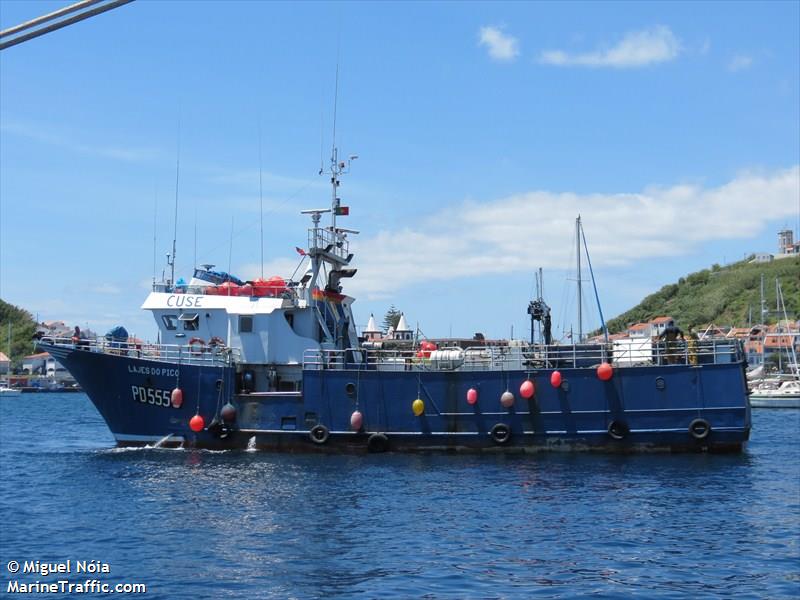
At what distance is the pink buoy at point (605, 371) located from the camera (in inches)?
1067

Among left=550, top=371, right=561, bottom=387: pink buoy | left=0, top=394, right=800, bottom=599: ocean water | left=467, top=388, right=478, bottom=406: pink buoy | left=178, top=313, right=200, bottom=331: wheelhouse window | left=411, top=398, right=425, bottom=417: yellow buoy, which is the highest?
left=178, top=313, right=200, bottom=331: wheelhouse window

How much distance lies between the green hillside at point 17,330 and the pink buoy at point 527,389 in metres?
126

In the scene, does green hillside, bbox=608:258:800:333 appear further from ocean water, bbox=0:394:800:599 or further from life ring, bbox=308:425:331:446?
ocean water, bbox=0:394:800:599

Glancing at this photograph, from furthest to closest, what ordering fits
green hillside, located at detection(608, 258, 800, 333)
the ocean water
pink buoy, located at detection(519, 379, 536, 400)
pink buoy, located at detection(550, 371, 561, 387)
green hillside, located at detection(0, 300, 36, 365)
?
green hillside, located at detection(0, 300, 36, 365) → green hillside, located at detection(608, 258, 800, 333) → pink buoy, located at detection(519, 379, 536, 400) → pink buoy, located at detection(550, 371, 561, 387) → the ocean water

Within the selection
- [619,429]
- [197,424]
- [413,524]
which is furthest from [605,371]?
[197,424]

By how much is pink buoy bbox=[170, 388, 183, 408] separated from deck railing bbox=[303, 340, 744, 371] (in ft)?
13.2

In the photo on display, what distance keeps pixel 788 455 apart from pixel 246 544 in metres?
20.0

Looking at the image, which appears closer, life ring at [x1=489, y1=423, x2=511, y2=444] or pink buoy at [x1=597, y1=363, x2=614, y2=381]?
pink buoy at [x1=597, y1=363, x2=614, y2=381]

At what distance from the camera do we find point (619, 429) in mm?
27500

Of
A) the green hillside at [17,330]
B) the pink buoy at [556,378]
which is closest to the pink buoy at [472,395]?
the pink buoy at [556,378]

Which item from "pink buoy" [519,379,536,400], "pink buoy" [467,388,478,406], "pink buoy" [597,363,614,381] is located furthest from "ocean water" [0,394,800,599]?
"pink buoy" [597,363,614,381]

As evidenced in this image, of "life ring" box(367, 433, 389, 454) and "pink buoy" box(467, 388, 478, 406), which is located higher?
"pink buoy" box(467, 388, 478, 406)

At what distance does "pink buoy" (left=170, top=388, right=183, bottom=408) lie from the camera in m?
29.2

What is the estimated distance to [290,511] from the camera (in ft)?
66.4
